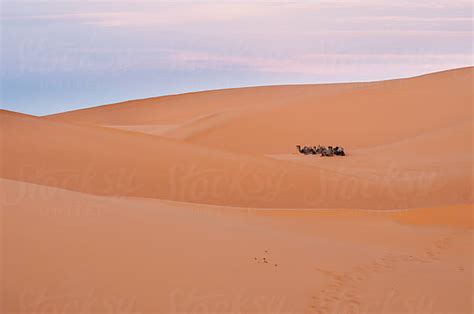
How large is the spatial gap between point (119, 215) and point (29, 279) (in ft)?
8.94

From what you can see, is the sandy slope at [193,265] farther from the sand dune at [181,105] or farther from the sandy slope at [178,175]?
the sand dune at [181,105]

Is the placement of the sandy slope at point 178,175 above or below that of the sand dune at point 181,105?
below

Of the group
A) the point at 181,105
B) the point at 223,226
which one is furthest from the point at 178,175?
the point at 181,105

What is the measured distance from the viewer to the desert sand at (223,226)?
6.45m

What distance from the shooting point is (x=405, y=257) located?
9.39 metres

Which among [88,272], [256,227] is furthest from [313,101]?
[88,272]

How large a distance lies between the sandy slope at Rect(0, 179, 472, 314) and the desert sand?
0.07 feet

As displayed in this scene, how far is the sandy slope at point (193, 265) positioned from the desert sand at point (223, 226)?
0.07ft

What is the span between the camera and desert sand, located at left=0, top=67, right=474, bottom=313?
21.1 feet

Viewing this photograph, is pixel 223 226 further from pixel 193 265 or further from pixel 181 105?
pixel 181 105

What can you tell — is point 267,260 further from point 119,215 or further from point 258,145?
point 258,145

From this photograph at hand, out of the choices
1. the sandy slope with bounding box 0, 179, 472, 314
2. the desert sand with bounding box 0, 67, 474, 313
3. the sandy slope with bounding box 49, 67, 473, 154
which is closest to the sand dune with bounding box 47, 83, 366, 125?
the sandy slope with bounding box 49, 67, 473, 154

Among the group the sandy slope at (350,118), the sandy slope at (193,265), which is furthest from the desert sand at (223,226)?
the sandy slope at (350,118)

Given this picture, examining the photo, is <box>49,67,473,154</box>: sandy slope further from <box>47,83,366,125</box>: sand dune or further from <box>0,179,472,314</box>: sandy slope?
<box>0,179,472,314</box>: sandy slope
